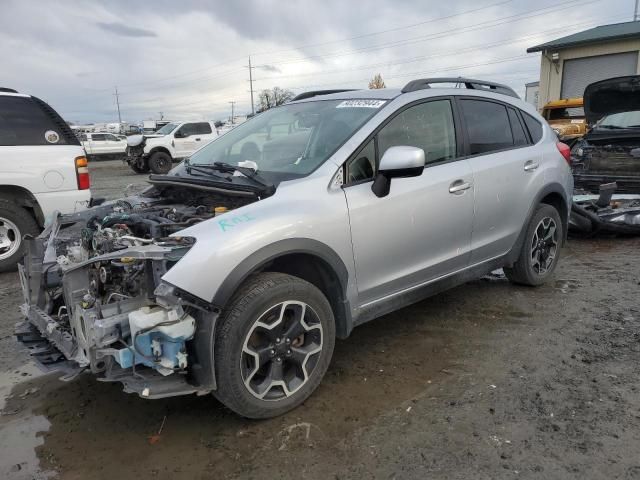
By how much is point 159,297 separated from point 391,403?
1474 millimetres

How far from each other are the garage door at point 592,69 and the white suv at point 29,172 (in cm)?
2189

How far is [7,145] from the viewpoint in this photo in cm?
562

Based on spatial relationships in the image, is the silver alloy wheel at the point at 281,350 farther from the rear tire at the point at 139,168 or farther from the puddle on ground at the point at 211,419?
the rear tire at the point at 139,168

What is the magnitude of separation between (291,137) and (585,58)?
22.9 m

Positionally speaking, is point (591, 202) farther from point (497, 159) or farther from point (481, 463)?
point (481, 463)

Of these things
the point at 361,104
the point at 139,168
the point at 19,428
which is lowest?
the point at 19,428

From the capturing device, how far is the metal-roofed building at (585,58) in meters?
20.9

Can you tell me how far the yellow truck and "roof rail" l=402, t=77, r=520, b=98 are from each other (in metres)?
12.2

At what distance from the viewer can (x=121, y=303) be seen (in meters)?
2.55

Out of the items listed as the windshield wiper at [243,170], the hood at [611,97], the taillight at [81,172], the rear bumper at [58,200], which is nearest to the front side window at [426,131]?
the windshield wiper at [243,170]

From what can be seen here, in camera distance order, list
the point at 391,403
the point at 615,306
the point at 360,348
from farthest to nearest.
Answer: the point at 615,306, the point at 360,348, the point at 391,403

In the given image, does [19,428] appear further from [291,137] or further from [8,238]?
[8,238]

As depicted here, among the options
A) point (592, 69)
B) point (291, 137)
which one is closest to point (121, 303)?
point (291, 137)

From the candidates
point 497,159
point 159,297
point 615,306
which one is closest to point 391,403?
point 159,297
